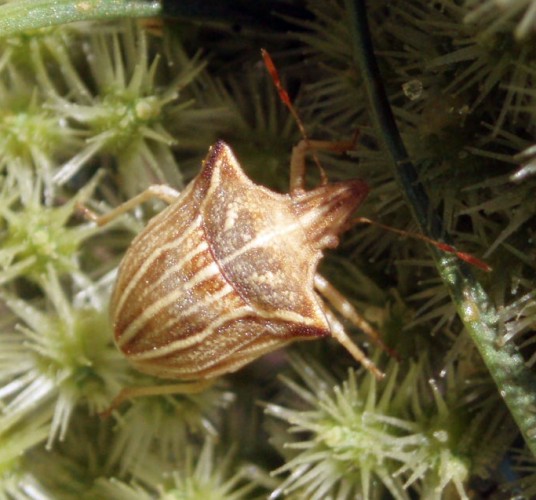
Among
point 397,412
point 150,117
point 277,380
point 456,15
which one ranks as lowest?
point 397,412

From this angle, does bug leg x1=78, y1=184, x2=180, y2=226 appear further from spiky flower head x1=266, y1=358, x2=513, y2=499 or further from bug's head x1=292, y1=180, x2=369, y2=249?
spiky flower head x1=266, y1=358, x2=513, y2=499

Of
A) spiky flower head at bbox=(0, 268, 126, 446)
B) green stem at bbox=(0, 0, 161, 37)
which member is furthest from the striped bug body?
green stem at bbox=(0, 0, 161, 37)

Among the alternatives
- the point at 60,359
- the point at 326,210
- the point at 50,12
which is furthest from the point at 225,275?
the point at 50,12

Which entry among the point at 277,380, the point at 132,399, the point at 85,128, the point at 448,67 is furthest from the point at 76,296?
the point at 448,67

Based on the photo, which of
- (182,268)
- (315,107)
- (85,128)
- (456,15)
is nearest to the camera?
(456,15)

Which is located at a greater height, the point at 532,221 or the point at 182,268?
the point at 182,268

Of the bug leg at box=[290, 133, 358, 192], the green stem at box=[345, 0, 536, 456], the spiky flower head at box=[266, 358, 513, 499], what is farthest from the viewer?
the bug leg at box=[290, 133, 358, 192]

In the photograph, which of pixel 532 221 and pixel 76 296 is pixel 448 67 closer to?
pixel 532 221
